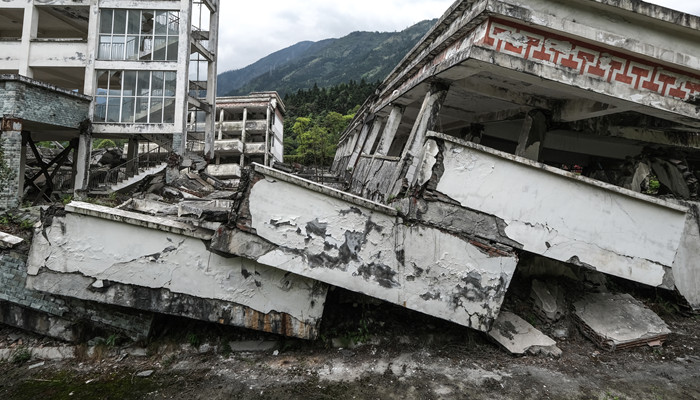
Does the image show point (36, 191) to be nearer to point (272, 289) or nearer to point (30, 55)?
point (30, 55)

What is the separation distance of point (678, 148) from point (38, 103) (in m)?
14.7

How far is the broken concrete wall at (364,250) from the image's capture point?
12.5 feet

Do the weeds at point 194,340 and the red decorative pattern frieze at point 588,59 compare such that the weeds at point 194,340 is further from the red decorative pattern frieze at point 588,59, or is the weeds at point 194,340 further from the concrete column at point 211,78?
the concrete column at point 211,78

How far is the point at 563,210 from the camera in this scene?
4219 millimetres

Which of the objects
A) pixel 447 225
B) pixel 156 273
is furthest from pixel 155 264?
pixel 447 225

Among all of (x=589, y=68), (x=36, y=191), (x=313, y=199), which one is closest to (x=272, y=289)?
(x=313, y=199)

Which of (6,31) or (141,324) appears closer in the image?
(141,324)

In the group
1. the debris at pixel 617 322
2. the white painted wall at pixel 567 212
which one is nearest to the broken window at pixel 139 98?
the white painted wall at pixel 567 212

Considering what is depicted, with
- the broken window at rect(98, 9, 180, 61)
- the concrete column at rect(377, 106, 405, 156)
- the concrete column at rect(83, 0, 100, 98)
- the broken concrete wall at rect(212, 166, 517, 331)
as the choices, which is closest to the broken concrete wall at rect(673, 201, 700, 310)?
the broken concrete wall at rect(212, 166, 517, 331)

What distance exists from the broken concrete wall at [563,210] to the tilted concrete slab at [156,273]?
216cm

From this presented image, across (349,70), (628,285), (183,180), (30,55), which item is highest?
(349,70)

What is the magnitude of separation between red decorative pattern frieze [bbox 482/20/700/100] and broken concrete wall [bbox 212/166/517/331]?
2482 mm

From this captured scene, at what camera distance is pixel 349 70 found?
4294 inches

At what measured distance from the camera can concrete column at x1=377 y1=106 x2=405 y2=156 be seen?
24.1 ft
